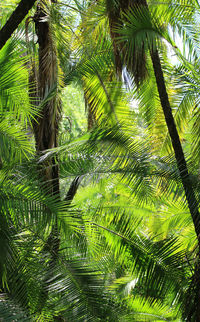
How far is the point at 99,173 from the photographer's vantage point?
246 inches

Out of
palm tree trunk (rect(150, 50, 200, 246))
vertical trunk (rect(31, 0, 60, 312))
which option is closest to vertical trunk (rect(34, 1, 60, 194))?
vertical trunk (rect(31, 0, 60, 312))

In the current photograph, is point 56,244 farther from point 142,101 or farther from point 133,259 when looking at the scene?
point 142,101

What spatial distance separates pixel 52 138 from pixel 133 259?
218 centimetres

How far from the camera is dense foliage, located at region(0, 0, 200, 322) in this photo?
5195 millimetres

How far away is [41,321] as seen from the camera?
18.0 feet

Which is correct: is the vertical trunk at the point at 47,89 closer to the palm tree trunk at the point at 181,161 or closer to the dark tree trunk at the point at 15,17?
the palm tree trunk at the point at 181,161

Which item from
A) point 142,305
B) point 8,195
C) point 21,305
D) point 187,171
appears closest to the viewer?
point 8,195

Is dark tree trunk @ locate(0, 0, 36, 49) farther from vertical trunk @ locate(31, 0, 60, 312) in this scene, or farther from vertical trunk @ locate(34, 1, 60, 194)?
vertical trunk @ locate(34, 1, 60, 194)

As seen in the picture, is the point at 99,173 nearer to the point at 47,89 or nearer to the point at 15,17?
the point at 47,89

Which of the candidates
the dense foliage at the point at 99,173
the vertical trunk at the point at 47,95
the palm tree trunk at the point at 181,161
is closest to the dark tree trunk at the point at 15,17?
the dense foliage at the point at 99,173

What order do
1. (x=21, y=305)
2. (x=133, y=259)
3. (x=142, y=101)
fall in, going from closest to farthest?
(x=21, y=305)
(x=133, y=259)
(x=142, y=101)

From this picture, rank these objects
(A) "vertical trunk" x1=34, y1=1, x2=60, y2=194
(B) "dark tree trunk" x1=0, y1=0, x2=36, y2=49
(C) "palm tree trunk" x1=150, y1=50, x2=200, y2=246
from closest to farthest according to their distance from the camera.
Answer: (B) "dark tree trunk" x1=0, y1=0, x2=36, y2=49 < (C) "palm tree trunk" x1=150, y1=50, x2=200, y2=246 < (A) "vertical trunk" x1=34, y1=1, x2=60, y2=194

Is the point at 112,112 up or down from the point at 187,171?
up

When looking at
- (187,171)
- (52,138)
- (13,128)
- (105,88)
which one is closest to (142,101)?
(105,88)
